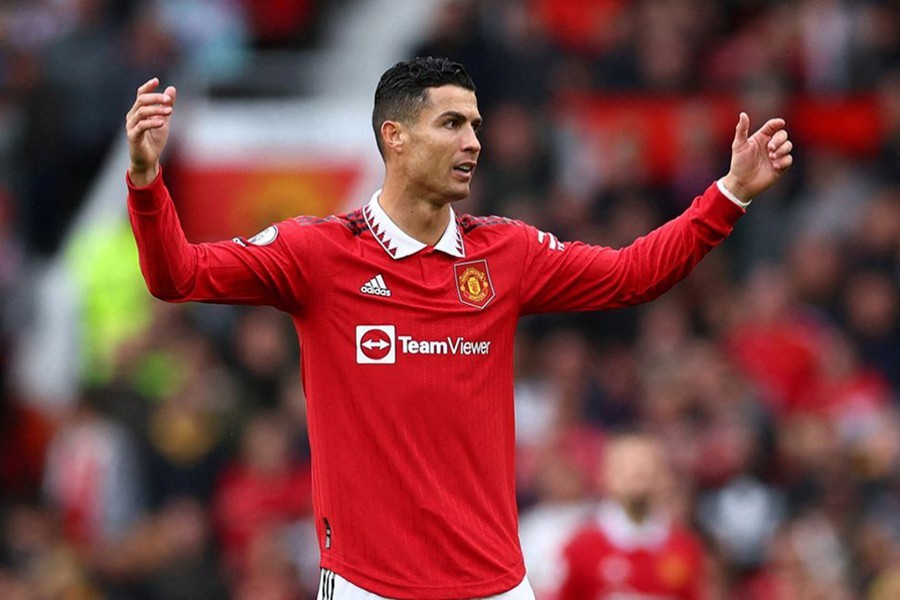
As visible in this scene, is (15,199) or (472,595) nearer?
(472,595)

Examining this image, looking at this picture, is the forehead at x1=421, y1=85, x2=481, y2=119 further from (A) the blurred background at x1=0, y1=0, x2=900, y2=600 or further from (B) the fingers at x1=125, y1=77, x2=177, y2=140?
(A) the blurred background at x1=0, y1=0, x2=900, y2=600

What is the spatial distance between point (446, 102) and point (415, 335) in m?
0.70

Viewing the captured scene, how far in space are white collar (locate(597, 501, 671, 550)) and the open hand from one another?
3371mm

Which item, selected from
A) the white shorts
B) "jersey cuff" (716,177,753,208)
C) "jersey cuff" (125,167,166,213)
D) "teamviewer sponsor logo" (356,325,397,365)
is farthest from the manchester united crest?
"jersey cuff" (125,167,166,213)

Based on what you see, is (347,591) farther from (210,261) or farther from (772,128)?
(772,128)

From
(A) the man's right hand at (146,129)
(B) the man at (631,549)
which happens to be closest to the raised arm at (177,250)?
(A) the man's right hand at (146,129)

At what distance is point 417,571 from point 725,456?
6116 mm

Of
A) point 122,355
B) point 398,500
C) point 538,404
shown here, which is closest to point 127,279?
point 122,355

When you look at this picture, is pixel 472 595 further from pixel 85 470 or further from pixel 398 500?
pixel 85 470

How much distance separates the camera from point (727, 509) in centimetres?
1155

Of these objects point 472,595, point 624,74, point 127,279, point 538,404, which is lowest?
point 472,595

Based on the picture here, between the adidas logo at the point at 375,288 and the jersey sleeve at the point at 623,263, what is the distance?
0.47 m

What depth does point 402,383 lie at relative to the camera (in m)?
5.89

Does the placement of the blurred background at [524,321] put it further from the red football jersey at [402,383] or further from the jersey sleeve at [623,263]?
the red football jersey at [402,383]
